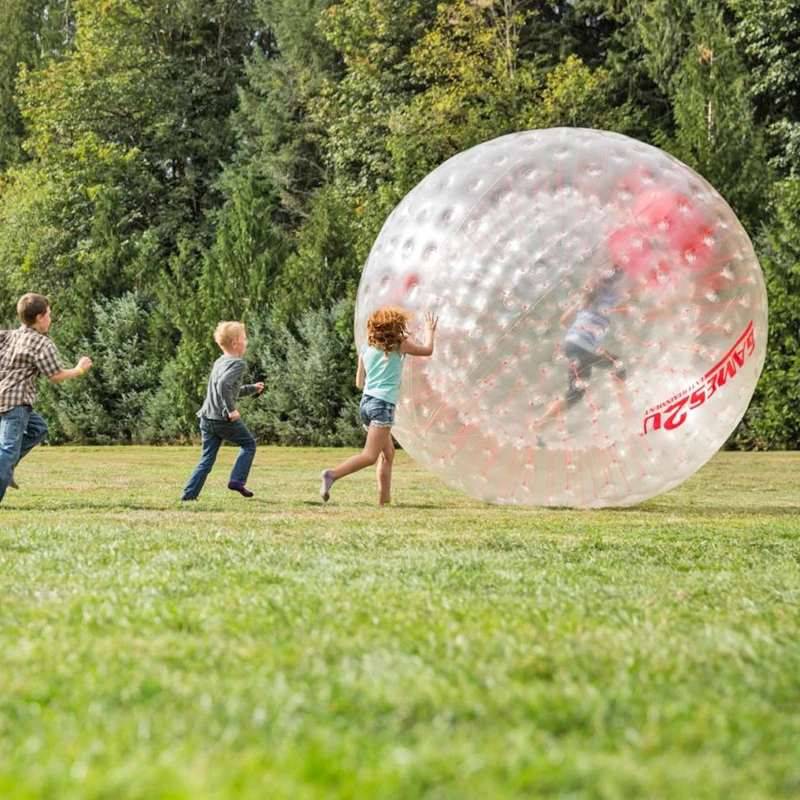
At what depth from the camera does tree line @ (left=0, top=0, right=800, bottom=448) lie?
24.7m

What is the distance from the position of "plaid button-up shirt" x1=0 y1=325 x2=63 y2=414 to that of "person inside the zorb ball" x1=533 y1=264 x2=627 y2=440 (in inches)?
149

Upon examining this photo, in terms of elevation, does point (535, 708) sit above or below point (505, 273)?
below

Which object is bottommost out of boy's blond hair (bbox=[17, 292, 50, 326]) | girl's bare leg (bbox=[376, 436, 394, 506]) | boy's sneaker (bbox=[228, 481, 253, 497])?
boy's sneaker (bbox=[228, 481, 253, 497])

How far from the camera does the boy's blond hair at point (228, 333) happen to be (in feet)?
33.6

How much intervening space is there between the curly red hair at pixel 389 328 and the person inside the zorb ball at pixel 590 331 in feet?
3.91

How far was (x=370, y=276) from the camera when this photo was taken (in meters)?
9.28

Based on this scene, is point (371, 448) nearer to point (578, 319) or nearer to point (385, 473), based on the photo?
point (385, 473)

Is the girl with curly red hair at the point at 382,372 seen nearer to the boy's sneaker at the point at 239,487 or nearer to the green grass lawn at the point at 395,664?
the boy's sneaker at the point at 239,487

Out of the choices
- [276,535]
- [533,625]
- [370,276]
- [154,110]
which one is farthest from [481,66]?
[533,625]

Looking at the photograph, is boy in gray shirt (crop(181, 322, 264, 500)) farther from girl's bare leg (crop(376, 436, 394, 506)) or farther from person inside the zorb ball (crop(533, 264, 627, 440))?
person inside the zorb ball (crop(533, 264, 627, 440))

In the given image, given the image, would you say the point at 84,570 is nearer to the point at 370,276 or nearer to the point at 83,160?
the point at 370,276

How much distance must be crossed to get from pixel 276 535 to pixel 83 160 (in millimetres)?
31158

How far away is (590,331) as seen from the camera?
813 centimetres

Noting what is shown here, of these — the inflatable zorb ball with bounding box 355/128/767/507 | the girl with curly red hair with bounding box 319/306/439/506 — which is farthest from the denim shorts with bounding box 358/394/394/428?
the inflatable zorb ball with bounding box 355/128/767/507
